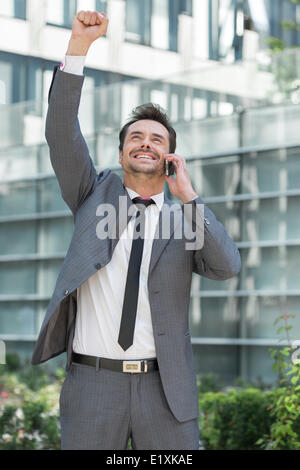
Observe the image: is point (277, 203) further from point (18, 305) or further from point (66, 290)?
point (66, 290)

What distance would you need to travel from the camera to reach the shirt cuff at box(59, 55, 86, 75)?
2.57 meters

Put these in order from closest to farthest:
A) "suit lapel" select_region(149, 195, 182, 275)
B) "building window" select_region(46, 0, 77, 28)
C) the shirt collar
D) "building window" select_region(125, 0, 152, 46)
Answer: "suit lapel" select_region(149, 195, 182, 275)
the shirt collar
"building window" select_region(46, 0, 77, 28)
"building window" select_region(125, 0, 152, 46)

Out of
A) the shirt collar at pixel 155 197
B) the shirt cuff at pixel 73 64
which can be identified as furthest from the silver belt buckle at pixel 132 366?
the shirt cuff at pixel 73 64

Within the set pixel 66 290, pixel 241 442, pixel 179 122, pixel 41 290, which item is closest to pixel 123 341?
pixel 66 290

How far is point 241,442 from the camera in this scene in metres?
4.87

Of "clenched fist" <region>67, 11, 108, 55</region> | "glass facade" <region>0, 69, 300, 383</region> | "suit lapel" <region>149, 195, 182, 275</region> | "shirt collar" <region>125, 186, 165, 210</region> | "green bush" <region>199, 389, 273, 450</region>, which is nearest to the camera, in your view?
"clenched fist" <region>67, 11, 108, 55</region>

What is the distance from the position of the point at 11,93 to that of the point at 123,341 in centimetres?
733

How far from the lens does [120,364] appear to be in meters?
2.60

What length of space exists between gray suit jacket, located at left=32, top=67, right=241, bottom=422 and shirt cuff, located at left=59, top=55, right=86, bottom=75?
0.08 ft

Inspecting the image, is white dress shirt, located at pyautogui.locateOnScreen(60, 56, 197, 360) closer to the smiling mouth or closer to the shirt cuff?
the smiling mouth

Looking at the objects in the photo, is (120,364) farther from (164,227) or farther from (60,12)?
(60,12)

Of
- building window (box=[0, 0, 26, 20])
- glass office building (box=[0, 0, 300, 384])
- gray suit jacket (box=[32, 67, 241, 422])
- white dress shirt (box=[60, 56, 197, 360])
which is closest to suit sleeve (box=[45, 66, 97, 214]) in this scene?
gray suit jacket (box=[32, 67, 241, 422])

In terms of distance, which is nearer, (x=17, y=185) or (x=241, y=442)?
(x=241, y=442)

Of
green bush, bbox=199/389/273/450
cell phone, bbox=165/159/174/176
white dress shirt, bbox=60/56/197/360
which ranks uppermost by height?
cell phone, bbox=165/159/174/176
